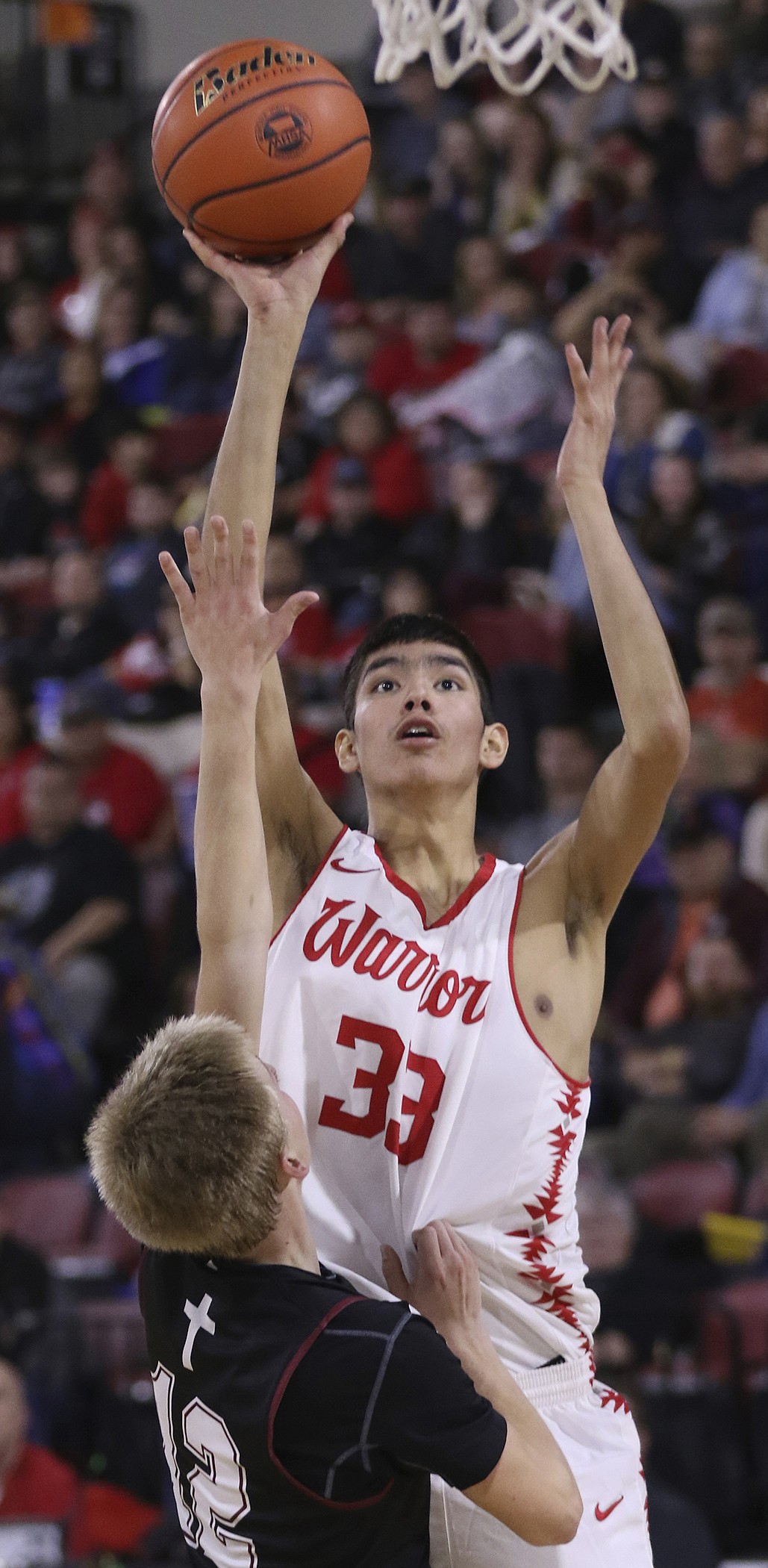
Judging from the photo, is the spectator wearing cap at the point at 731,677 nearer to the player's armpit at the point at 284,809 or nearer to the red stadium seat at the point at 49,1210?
the red stadium seat at the point at 49,1210

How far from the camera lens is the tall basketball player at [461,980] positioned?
2764 mm

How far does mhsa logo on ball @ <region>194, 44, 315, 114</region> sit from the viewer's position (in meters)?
3.14

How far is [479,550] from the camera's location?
7762mm

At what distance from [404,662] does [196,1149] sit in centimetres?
108

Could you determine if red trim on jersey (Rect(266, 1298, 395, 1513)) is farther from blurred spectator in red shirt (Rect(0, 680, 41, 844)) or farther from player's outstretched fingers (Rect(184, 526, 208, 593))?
blurred spectator in red shirt (Rect(0, 680, 41, 844))

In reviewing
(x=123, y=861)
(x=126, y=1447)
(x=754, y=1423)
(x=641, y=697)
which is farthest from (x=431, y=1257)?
(x=123, y=861)

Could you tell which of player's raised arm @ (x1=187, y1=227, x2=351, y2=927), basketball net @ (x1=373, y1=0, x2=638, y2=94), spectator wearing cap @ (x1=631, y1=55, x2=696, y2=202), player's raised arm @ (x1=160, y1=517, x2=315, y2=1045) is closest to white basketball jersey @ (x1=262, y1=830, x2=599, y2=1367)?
player's raised arm @ (x1=187, y1=227, x2=351, y2=927)

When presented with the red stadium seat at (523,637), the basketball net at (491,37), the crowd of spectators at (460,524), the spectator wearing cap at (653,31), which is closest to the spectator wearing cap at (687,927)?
the crowd of spectators at (460,524)

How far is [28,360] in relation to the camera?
35.6 ft

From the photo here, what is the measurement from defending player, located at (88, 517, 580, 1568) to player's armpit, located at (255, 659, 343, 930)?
44cm

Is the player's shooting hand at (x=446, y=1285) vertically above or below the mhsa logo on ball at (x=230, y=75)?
below

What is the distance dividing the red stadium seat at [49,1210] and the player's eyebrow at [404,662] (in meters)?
3.50

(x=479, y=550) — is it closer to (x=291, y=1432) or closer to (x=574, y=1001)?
(x=574, y=1001)

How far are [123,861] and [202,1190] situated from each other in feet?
16.1
